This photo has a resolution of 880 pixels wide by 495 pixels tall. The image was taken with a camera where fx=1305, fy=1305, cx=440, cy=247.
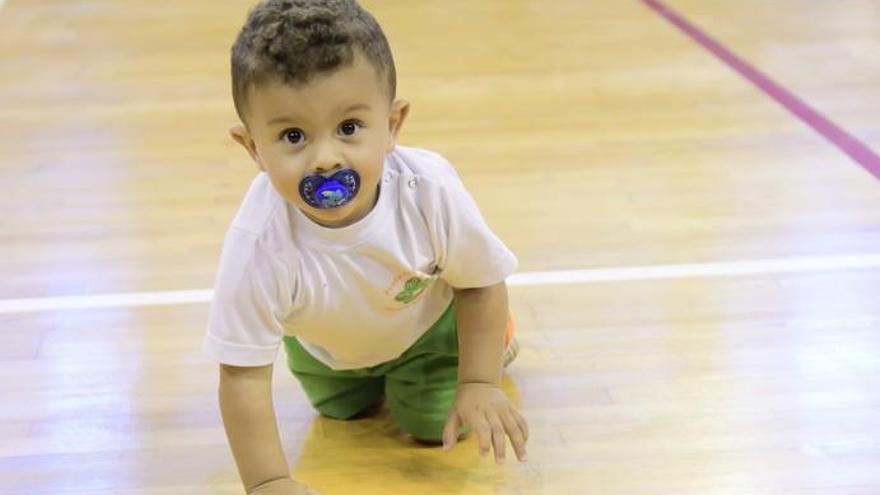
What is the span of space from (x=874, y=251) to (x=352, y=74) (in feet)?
3.28

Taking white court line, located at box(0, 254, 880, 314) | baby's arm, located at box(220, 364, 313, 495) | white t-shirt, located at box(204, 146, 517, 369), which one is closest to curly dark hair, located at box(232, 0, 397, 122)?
white t-shirt, located at box(204, 146, 517, 369)

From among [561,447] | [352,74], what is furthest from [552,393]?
[352,74]

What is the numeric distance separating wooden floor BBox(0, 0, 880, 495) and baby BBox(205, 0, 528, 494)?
0.27 feet

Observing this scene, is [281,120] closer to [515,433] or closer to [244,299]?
[244,299]

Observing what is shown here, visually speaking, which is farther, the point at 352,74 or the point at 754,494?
the point at 754,494

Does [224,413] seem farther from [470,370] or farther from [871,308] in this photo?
[871,308]

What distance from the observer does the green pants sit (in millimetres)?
1390

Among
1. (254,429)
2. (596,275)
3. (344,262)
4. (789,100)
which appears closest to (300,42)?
(344,262)

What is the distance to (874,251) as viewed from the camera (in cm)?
181

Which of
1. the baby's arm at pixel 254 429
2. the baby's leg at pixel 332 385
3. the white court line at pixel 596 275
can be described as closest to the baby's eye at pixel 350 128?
the baby's arm at pixel 254 429

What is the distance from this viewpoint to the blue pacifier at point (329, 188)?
43.7 inches

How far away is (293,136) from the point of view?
1.11 metres

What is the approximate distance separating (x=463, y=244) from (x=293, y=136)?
23 centimetres

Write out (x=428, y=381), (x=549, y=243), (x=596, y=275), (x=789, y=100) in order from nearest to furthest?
(x=428, y=381), (x=596, y=275), (x=549, y=243), (x=789, y=100)
